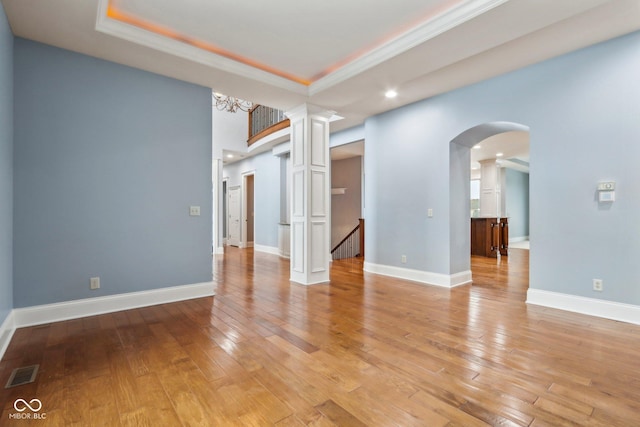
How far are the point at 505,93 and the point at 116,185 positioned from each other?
4.91m

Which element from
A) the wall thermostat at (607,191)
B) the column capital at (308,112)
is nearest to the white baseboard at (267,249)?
the column capital at (308,112)

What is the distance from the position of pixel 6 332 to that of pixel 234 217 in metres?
7.86

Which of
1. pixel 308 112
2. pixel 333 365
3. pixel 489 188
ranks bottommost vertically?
pixel 333 365

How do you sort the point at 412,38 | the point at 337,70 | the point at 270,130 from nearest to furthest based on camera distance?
the point at 412,38 → the point at 337,70 → the point at 270,130

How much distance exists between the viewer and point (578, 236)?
347 centimetres

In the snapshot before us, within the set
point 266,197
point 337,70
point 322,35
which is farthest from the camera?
point 266,197

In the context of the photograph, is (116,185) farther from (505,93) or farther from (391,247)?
(505,93)

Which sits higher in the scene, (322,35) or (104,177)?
(322,35)

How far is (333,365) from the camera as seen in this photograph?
225 centimetres

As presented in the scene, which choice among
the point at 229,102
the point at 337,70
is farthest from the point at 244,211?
the point at 337,70

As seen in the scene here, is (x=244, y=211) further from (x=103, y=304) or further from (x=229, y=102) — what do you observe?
(x=103, y=304)

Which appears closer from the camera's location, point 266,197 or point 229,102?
point 229,102

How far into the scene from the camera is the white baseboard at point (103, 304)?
3039mm

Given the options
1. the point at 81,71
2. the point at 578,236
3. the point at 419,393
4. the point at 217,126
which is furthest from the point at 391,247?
the point at 217,126
